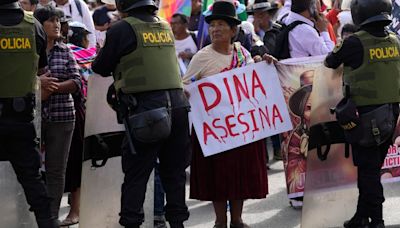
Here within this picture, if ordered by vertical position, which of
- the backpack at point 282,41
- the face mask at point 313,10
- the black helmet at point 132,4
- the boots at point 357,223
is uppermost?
the black helmet at point 132,4

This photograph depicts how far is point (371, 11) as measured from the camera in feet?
23.7

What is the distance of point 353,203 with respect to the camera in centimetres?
774

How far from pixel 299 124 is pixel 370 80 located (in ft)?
3.84

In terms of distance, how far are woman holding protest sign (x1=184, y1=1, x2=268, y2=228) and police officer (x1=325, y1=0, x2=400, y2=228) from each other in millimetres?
894

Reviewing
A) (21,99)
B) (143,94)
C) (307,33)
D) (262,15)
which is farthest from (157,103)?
(262,15)

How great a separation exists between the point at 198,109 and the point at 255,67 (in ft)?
1.90

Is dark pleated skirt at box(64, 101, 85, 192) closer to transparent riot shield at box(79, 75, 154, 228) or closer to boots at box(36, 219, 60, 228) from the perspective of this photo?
transparent riot shield at box(79, 75, 154, 228)

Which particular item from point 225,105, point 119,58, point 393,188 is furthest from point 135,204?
point 393,188

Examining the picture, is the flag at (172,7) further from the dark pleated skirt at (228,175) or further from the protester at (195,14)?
the dark pleated skirt at (228,175)

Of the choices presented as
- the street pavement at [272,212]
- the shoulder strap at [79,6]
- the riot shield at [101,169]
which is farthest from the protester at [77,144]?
the shoulder strap at [79,6]

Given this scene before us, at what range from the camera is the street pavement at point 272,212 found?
8.34 m

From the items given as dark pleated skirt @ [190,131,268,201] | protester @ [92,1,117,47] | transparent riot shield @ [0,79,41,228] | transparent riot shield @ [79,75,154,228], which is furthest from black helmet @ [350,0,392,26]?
protester @ [92,1,117,47]

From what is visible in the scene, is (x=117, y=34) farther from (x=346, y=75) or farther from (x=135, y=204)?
(x=346, y=75)

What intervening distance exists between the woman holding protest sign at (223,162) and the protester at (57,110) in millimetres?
908
